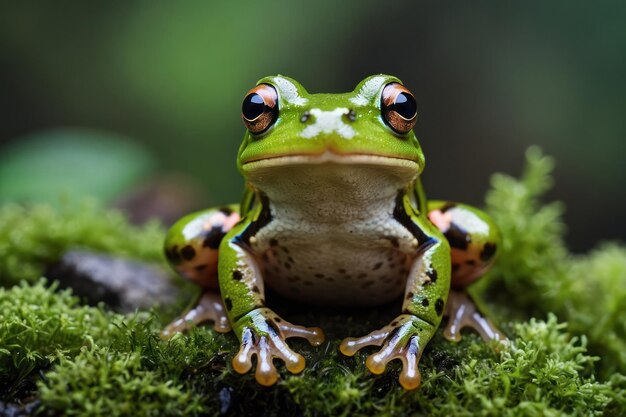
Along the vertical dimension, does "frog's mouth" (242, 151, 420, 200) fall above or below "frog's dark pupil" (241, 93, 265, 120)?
below

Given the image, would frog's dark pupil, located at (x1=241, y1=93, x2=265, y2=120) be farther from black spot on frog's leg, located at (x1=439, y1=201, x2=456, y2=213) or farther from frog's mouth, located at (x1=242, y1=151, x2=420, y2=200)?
black spot on frog's leg, located at (x1=439, y1=201, x2=456, y2=213)

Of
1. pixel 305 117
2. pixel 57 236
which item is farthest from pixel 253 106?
pixel 57 236

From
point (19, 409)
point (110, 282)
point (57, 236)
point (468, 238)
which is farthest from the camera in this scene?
point (57, 236)

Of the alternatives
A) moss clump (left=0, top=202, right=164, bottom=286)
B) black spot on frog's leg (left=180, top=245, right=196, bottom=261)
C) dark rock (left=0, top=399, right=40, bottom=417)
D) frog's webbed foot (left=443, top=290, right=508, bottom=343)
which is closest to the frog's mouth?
black spot on frog's leg (left=180, top=245, right=196, bottom=261)

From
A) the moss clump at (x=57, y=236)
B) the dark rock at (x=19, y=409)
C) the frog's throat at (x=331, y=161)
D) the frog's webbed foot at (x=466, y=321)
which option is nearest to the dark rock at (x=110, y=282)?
the moss clump at (x=57, y=236)

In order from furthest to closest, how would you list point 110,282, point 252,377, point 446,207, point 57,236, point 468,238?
point 57,236
point 110,282
point 446,207
point 468,238
point 252,377

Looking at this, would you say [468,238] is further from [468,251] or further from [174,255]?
[174,255]

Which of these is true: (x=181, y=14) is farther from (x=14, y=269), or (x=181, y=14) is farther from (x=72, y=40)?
(x=14, y=269)
